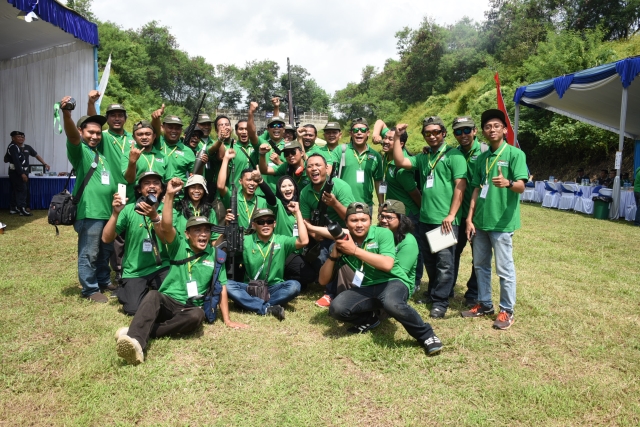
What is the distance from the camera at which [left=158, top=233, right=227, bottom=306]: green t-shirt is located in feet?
14.4

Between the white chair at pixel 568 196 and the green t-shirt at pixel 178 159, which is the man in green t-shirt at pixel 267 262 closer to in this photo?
the green t-shirt at pixel 178 159

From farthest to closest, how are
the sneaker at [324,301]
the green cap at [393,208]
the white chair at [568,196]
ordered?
the white chair at [568,196]
the sneaker at [324,301]
the green cap at [393,208]

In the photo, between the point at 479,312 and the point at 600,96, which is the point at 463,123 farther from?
the point at 600,96

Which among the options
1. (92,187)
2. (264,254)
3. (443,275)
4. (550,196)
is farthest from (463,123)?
(550,196)

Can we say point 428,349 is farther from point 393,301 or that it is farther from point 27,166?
point 27,166

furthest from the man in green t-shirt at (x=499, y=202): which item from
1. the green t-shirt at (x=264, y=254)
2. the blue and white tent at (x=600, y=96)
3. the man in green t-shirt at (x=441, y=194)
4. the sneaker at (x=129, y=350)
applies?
the blue and white tent at (x=600, y=96)

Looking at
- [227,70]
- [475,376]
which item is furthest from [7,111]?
[227,70]

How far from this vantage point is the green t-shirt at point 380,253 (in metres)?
4.34

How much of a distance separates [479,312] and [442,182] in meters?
1.49

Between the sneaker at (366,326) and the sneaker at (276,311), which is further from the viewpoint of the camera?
the sneaker at (276,311)

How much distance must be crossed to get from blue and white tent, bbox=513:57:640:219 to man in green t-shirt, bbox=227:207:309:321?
37.4 feet

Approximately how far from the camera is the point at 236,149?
6258 mm

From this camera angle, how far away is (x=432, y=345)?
13.1 ft

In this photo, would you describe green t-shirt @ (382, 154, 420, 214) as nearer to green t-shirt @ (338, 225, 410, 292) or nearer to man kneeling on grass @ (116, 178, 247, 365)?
green t-shirt @ (338, 225, 410, 292)
